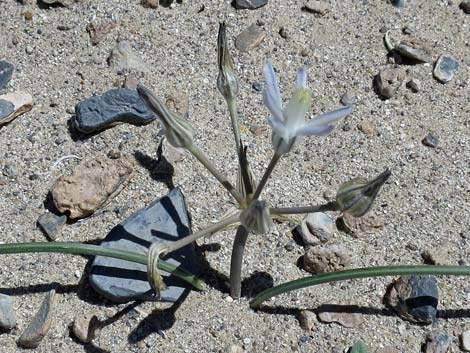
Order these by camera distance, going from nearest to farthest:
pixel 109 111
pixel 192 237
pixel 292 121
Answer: pixel 292 121 → pixel 192 237 → pixel 109 111

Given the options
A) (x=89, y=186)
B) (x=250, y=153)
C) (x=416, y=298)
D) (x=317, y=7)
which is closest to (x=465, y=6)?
(x=317, y=7)

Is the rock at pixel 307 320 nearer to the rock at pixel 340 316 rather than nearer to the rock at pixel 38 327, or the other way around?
the rock at pixel 340 316

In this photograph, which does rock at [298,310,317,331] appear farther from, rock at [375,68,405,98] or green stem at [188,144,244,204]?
rock at [375,68,405,98]

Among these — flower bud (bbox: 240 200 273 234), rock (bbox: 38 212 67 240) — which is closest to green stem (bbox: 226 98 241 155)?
flower bud (bbox: 240 200 273 234)

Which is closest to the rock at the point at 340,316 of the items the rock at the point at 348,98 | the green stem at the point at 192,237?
the green stem at the point at 192,237

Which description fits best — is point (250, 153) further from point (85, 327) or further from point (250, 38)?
point (85, 327)

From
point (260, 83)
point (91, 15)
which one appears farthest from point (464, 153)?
point (91, 15)

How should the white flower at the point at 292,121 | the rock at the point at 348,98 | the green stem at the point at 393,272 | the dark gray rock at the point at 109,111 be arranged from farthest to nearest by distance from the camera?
the rock at the point at 348,98
the dark gray rock at the point at 109,111
the green stem at the point at 393,272
the white flower at the point at 292,121
